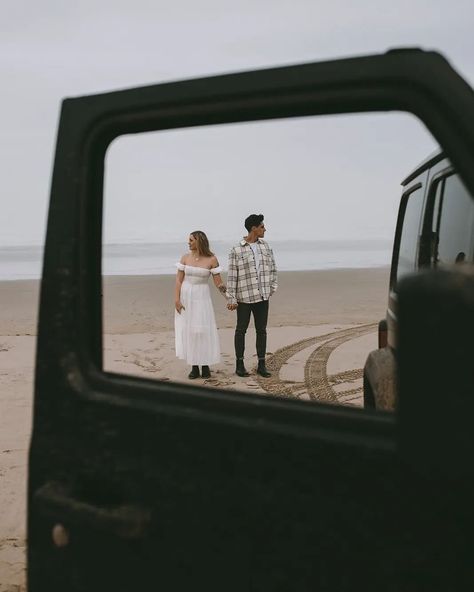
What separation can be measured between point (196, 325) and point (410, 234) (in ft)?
14.9

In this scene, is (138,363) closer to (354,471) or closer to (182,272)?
(182,272)

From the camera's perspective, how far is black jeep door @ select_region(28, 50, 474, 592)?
3.87 ft

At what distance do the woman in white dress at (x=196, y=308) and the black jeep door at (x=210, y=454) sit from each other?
617 cm

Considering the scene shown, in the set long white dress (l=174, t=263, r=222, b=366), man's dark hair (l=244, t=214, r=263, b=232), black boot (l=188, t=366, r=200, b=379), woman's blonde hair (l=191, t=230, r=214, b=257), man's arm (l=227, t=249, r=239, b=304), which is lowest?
black boot (l=188, t=366, r=200, b=379)

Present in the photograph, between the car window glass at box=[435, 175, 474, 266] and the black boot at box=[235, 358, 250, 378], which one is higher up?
the car window glass at box=[435, 175, 474, 266]

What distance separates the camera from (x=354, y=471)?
1.20 meters

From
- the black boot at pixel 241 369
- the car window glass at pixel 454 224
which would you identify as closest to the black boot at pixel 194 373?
the black boot at pixel 241 369

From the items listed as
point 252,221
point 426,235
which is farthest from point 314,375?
point 426,235

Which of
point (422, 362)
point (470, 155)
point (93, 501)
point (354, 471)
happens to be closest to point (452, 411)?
point (422, 362)

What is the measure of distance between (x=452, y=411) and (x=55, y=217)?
0.95 m

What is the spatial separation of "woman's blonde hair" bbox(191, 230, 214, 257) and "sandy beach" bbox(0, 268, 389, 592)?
1440mm

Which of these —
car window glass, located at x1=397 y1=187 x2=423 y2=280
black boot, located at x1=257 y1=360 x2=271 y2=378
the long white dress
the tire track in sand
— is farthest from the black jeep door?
black boot, located at x1=257 y1=360 x2=271 y2=378

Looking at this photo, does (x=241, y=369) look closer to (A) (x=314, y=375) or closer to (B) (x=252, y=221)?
A: (A) (x=314, y=375)

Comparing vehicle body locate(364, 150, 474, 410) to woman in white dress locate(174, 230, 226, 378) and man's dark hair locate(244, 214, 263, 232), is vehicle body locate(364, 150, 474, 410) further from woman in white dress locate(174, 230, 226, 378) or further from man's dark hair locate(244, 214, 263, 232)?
Result: woman in white dress locate(174, 230, 226, 378)
